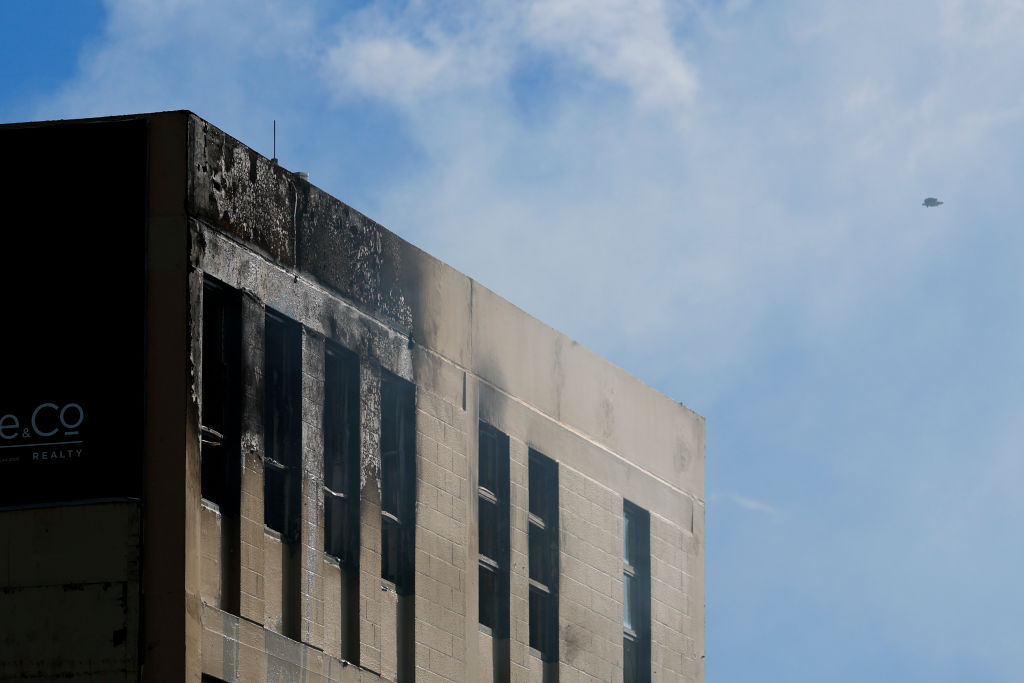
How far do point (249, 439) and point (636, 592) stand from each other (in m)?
14.4

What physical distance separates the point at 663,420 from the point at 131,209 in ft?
57.4

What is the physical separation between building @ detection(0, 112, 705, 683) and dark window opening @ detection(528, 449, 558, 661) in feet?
0.13

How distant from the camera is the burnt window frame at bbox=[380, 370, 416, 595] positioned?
39.3 metres

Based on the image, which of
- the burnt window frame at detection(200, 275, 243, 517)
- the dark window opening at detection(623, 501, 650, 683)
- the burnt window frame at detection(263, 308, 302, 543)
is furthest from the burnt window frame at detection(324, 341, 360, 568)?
the dark window opening at detection(623, 501, 650, 683)

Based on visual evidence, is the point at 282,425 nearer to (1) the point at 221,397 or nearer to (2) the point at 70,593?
(1) the point at 221,397

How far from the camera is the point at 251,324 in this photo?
35688 mm

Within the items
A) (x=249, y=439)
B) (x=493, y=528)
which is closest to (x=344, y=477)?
(x=249, y=439)

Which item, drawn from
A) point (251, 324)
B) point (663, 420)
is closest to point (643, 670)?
point (663, 420)

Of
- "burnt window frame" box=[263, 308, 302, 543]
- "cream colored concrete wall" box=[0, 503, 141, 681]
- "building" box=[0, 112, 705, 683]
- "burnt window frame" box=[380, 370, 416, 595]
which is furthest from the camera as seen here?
"burnt window frame" box=[380, 370, 416, 595]

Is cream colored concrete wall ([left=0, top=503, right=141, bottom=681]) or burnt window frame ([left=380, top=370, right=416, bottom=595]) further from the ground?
burnt window frame ([left=380, top=370, right=416, bottom=595])

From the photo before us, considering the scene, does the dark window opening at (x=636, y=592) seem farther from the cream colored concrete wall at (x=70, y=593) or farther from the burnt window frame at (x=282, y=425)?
the cream colored concrete wall at (x=70, y=593)

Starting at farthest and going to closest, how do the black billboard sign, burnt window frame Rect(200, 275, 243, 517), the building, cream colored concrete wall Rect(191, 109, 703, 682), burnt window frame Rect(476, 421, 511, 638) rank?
burnt window frame Rect(476, 421, 511, 638) → cream colored concrete wall Rect(191, 109, 703, 682) → burnt window frame Rect(200, 275, 243, 517) → the black billboard sign → the building

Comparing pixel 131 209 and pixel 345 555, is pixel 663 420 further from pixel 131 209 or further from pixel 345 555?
pixel 131 209

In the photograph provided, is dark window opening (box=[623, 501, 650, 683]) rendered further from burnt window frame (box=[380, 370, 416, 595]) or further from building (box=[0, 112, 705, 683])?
burnt window frame (box=[380, 370, 416, 595])
